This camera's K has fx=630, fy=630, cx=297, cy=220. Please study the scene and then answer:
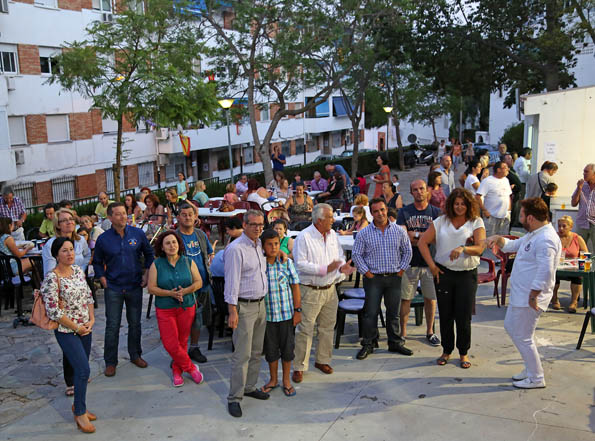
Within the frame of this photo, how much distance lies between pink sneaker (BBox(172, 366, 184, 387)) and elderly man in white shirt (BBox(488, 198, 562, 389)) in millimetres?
3178

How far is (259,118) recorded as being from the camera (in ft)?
132

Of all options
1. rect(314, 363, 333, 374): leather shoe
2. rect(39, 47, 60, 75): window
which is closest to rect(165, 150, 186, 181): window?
rect(39, 47, 60, 75): window

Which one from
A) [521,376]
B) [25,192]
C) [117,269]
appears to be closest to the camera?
[521,376]

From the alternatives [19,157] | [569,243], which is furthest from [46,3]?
[569,243]

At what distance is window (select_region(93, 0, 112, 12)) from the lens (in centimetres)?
2662

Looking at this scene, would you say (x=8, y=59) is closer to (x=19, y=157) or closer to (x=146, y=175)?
(x=19, y=157)

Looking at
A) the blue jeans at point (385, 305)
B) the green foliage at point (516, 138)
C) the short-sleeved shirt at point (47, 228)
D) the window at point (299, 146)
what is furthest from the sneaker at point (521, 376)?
the window at point (299, 146)

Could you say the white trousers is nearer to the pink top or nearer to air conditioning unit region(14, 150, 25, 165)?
the pink top

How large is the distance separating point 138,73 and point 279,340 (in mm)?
13440

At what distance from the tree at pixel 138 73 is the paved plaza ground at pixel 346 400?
434 inches

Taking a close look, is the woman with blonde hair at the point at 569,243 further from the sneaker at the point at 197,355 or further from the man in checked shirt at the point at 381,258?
the sneaker at the point at 197,355

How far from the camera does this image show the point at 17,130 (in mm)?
24000

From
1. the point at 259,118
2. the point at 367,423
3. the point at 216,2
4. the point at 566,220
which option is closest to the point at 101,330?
the point at 367,423

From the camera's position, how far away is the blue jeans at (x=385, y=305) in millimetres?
6473
